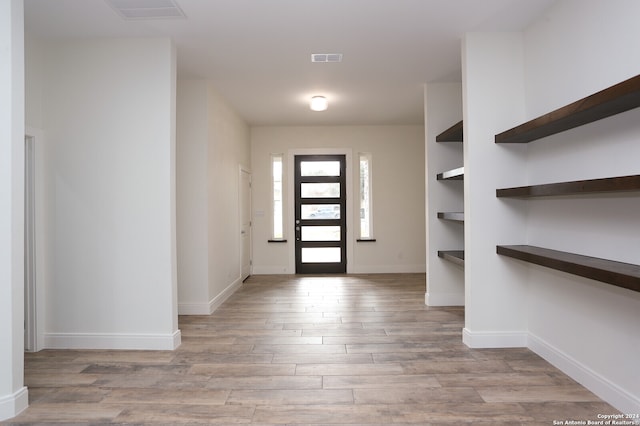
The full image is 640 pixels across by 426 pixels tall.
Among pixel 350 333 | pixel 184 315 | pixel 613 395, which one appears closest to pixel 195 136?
pixel 184 315

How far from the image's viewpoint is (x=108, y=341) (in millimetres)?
3221

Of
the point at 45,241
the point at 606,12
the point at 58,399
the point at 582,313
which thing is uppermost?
the point at 606,12

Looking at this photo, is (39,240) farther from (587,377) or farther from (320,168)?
(320,168)

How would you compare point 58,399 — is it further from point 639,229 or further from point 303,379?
point 639,229

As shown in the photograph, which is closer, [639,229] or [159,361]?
[639,229]

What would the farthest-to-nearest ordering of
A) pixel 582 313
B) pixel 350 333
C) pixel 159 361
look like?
pixel 350 333 → pixel 159 361 → pixel 582 313

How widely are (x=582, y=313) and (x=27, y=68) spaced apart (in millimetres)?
4585

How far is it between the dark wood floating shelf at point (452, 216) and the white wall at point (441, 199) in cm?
20

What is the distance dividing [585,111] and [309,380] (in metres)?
2.33

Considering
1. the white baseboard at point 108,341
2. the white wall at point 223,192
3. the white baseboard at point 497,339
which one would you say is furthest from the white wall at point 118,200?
the white baseboard at point 497,339

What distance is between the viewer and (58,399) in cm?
236

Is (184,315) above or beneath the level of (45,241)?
beneath

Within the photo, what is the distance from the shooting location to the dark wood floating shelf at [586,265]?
1.79 m

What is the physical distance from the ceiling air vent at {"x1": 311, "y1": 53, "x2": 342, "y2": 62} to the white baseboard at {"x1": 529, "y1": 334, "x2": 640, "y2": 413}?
119 inches
